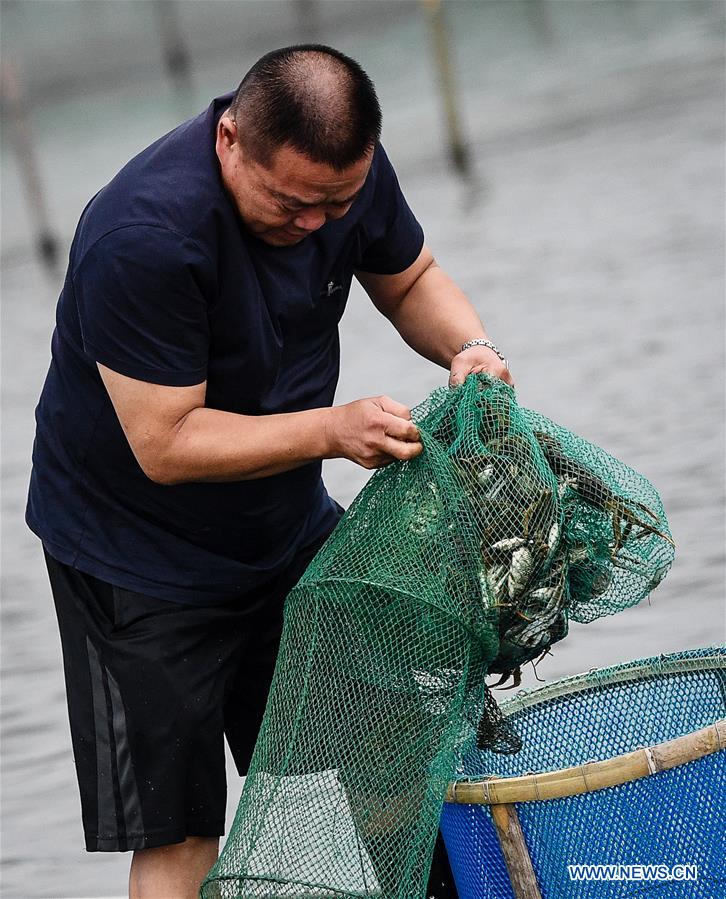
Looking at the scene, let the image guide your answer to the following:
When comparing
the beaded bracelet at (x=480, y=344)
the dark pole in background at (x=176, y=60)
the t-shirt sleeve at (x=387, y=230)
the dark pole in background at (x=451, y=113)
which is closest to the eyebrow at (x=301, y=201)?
the t-shirt sleeve at (x=387, y=230)

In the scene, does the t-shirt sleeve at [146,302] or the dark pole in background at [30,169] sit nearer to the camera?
the t-shirt sleeve at [146,302]

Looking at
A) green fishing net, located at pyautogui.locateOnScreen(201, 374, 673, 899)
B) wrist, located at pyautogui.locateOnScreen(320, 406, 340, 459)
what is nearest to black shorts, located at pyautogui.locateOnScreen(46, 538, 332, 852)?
green fishing net, located at pyautogui.locateOnScreen(201, 374, 673, 899)

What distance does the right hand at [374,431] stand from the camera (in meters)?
2.81

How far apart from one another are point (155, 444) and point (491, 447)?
0.63 meters

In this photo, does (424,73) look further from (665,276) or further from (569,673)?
(569,673)

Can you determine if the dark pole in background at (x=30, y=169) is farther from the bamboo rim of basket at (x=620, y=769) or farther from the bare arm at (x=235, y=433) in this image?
the bamboo rim of basket at (x=620, y=769)

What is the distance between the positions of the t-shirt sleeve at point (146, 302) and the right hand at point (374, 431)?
0.29m

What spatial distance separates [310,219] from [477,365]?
21.4 inches

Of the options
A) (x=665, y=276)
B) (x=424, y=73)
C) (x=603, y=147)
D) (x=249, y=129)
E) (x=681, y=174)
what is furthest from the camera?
(x=424, y=73)

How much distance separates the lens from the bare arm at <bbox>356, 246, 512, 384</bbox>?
3.42m

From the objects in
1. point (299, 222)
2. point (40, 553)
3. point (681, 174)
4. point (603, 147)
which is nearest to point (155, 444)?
Result: point (299, 222)

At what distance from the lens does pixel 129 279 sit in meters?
2.78

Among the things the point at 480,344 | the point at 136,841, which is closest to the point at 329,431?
the point at 480,344

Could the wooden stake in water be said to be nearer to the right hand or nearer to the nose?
the right hand
